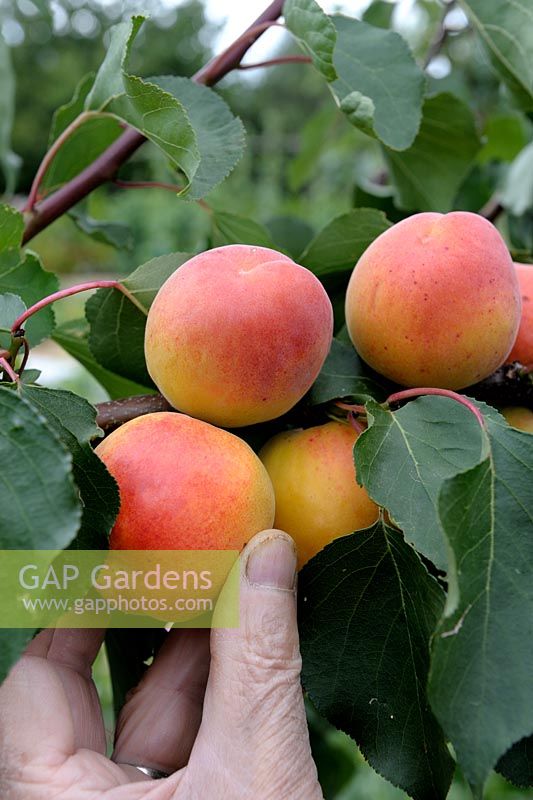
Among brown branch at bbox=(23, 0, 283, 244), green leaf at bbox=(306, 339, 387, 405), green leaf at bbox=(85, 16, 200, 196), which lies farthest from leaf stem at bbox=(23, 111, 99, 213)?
green leaf at bbox=(306, 339, 387, 405)

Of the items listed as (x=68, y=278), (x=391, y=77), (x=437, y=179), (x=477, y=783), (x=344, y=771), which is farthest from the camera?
(x=68, y=278)

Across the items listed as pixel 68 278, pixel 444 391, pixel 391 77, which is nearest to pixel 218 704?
pixel 444 391

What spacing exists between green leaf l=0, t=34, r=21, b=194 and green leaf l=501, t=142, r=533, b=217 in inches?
26.9

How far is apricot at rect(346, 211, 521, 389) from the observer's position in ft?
1.76

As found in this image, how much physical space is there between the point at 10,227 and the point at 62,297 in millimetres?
143

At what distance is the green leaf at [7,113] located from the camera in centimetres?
93

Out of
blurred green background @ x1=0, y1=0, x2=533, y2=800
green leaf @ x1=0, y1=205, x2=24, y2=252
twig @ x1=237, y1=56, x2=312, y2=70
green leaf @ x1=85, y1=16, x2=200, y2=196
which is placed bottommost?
blurred green background @ x1=0, y1=0, x2=533, y2=800

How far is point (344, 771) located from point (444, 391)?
805mm

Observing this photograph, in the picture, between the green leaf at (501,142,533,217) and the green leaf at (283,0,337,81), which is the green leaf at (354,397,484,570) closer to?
the green leaf at (283,0,337,81)

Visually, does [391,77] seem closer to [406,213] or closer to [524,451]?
[406,213]

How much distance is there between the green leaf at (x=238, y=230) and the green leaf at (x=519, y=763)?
1.60 ft

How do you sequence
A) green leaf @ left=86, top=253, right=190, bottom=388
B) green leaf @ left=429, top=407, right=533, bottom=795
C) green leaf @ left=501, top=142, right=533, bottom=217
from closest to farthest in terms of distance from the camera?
green leaf @ left=429, top=407, right=533, bottom=795 → green leaf @ left=86, top=253, right=190, bottom=388 → green leaf @ left=501, top=142, right=533, bottom=217

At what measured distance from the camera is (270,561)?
0.50m

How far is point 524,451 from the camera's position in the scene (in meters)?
0.47
